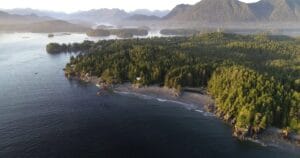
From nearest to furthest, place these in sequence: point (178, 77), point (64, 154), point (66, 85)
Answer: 1. point (64, 154)
2. point (178, 77)
3. point (66, 85)

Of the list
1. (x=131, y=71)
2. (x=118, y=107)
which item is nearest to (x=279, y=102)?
(x=118, y=107)

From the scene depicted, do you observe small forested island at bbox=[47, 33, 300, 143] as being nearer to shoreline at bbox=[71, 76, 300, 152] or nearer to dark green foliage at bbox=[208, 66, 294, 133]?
dark green foliage at bbox=[208, 66, 294, 133]

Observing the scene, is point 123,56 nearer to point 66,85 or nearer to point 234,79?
point 66,85

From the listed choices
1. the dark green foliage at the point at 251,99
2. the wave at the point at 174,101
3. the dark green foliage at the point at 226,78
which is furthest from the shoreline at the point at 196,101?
the dark green foliage at the point at 251,99

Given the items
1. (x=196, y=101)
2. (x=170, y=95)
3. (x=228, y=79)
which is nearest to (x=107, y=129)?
(x=170, y=95)

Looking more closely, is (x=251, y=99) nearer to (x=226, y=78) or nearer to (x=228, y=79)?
(x=228, y=79)

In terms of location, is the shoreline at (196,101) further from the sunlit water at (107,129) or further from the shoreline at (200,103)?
the sunlit water at (107,129)
